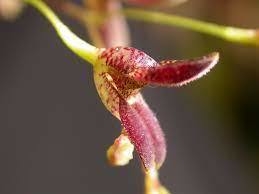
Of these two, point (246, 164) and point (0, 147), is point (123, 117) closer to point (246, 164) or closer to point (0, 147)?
point (0, 147)

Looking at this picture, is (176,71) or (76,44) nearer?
(176,71)

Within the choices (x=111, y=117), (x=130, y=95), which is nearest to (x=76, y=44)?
(x=130, y=95)

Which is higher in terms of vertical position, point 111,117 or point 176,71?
point 111,117

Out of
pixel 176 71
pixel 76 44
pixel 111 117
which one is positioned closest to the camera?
pixel 176 71

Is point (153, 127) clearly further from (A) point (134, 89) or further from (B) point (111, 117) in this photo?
(B) point (111, 117)

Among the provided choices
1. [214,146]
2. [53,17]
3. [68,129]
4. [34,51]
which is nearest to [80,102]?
[68,129]

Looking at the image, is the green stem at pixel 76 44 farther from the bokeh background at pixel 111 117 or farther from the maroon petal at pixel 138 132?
the bokeh background at pixel 111 117

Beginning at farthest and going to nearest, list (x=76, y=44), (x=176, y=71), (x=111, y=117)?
1. (x=111, y=117)
2. (x=76, y=44)
3. (x=176, y=71)

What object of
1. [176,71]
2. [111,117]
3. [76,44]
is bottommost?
[176,71]
